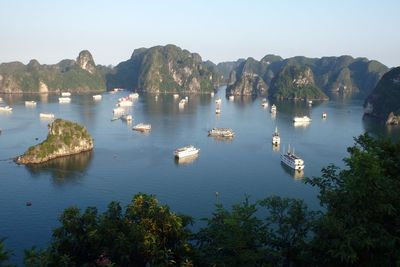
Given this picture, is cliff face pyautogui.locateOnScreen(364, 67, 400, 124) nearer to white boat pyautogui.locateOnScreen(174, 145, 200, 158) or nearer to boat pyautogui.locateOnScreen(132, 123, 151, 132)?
boat pyautogui.locateOnScreen(132, 123, 151, 132)

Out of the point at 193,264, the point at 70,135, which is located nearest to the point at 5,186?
the point at 70,135

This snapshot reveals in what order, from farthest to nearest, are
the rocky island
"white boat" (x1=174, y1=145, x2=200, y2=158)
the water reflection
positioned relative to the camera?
"white boat" (x1=174, y1=145, x2=200, y2=158)
the rocky island
the water reflection

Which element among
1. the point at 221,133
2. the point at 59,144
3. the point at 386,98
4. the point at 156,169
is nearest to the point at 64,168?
the point at 59,144

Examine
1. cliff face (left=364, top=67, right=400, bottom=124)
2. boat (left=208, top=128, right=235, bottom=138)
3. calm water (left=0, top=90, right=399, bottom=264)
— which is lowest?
calm water (left=0, top=90, right=399, bottom=264)

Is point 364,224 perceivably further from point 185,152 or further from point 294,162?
point 185,152

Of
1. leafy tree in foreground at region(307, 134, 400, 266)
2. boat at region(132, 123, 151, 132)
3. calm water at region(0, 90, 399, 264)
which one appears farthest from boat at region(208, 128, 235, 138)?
leafy tree in foreground at region(307, 134, 400, 266)
